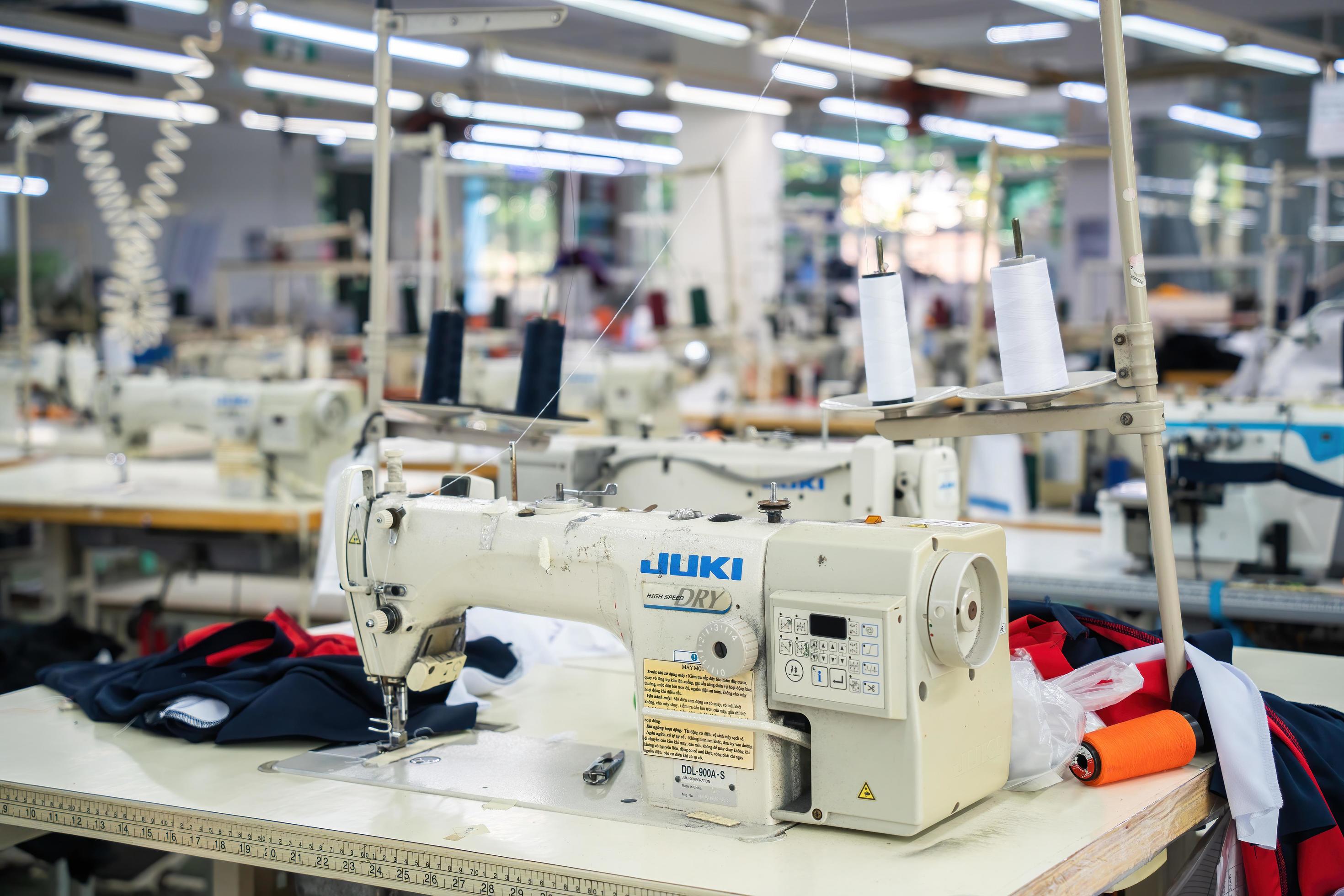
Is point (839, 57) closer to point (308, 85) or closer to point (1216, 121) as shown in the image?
point (308, 85)

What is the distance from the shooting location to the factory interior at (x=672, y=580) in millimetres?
1452

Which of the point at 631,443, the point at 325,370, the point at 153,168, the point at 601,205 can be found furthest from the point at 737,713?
the point at 601,205

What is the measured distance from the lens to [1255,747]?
1624 millimetres

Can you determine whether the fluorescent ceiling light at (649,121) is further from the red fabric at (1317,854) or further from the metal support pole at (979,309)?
the red fabric at (1317,854)

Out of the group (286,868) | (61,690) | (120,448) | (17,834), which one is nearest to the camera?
(286,868)

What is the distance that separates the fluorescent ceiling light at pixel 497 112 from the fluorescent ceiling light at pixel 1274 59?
4.22 m

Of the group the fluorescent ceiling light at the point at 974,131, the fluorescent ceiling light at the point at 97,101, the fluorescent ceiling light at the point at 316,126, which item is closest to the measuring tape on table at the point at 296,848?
the fluorescent ceiling light at the point at 97,101

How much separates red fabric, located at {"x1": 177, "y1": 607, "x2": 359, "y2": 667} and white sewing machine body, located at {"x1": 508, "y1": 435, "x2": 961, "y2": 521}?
59 cm

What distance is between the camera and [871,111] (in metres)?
11.0

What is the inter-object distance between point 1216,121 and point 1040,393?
431 inches

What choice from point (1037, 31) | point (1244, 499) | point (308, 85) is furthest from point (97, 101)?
point (1244, 499)

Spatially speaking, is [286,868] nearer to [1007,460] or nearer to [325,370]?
[1007,460]

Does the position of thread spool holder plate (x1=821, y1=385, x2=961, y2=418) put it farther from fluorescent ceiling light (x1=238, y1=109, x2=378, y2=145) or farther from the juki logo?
fluorescent ceiling light (x1=238, y1=109, x2=378, y2=145)

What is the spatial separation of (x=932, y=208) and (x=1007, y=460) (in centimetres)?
744
